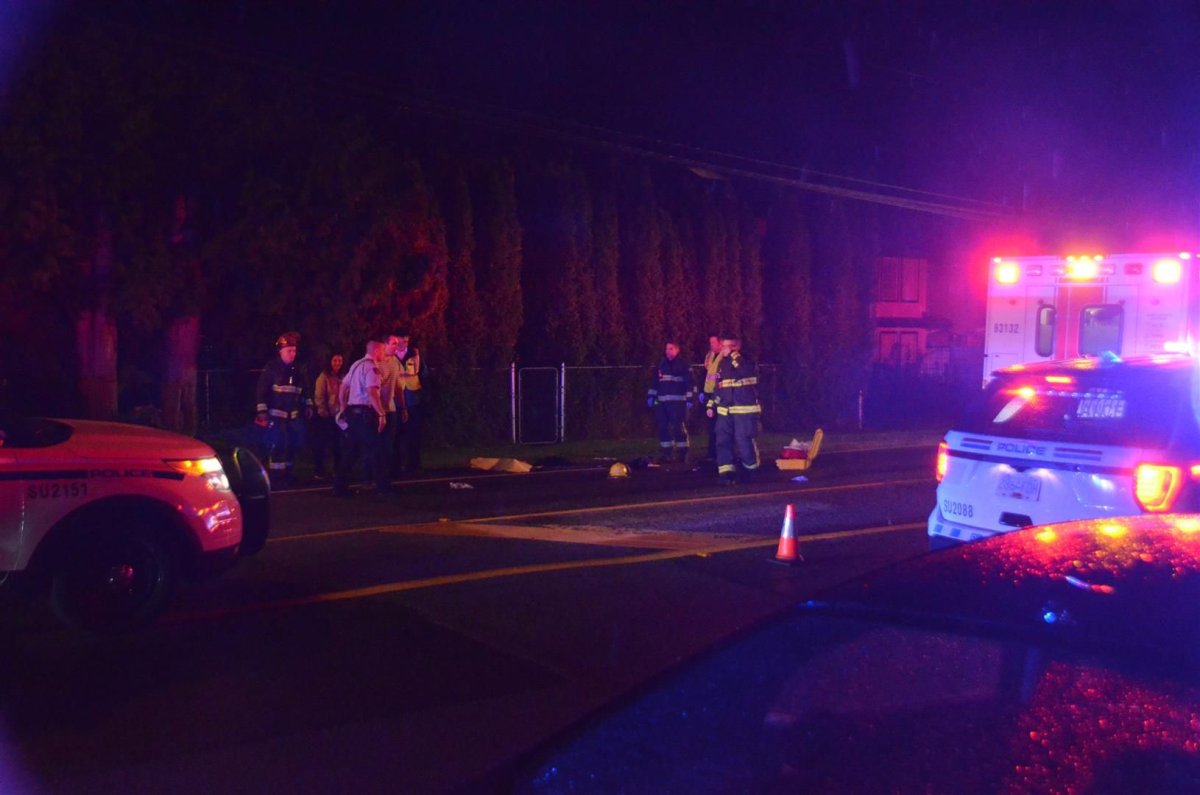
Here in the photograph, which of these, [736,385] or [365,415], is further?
[736,385]

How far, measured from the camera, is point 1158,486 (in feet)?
25.0

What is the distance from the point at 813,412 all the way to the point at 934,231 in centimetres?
1897

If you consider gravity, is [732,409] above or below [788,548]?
above

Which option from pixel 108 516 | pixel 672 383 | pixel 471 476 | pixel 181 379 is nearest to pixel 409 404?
pixel 471 476

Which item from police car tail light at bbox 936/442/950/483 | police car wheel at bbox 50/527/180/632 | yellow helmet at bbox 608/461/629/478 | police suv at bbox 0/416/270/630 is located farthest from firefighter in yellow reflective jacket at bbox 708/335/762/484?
police car wheel at bbox 50/527/180/632

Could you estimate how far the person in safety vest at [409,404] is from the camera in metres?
15.5

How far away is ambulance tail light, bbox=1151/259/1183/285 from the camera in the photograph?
13.8m

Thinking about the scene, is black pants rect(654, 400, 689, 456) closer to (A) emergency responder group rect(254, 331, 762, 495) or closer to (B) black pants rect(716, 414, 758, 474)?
(A) emergency responder group rect(254, 331, 762, 495)

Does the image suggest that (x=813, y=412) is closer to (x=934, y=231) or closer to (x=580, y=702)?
(x=934, y=231)

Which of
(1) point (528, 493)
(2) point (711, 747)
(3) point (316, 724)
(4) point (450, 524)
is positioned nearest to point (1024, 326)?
(1) point (528, 493)

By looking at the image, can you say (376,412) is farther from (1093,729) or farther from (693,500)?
(1093,729)

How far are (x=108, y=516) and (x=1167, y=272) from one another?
11.2 meters

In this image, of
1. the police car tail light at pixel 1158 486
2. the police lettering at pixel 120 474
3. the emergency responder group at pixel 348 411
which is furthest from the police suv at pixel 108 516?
the emergency responder group at pixel 348 411

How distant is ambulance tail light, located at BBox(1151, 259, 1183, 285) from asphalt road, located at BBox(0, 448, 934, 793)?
381 centimetres
